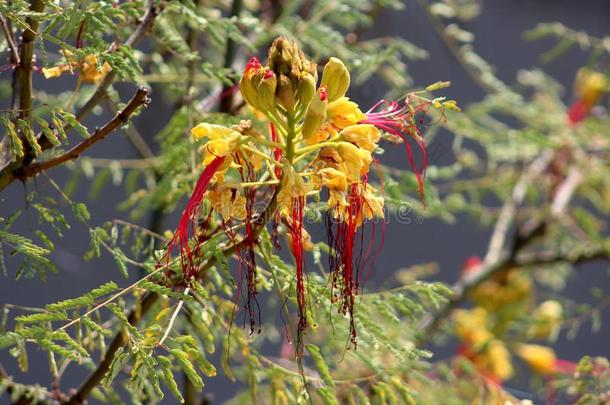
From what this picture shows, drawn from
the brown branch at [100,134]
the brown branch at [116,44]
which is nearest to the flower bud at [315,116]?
the brown branch at [100,134]

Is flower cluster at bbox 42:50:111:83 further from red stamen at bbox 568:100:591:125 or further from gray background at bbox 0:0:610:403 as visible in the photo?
red stamen at bbox 568:100:591:125

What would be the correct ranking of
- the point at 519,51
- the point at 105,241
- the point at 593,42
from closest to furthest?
the point at 105,241
the point at 593,42
the point at 519,51

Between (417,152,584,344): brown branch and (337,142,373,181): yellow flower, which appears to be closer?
(337,142,373,181): yellow flower

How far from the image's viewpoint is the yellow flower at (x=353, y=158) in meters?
0.66

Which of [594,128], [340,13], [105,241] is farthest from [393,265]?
[105,241]

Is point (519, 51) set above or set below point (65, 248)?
above

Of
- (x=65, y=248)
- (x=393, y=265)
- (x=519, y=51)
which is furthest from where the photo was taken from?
(x=519, y=51)

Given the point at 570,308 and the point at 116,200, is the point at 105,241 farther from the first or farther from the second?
the point at 116,200

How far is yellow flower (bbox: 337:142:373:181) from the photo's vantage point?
26.0 inches

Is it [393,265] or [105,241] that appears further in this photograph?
[393,265]

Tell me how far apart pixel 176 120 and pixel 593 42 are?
2.81 feet

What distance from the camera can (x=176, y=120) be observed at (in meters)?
1.04

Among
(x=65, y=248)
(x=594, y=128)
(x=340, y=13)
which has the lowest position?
(x=65, y=248)

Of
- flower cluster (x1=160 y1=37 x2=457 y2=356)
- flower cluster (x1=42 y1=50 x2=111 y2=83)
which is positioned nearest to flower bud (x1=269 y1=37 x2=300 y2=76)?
flower cluster (x1=160 y1=37 x2=457 y2=356)
